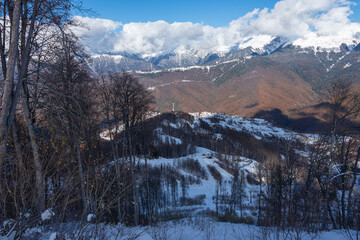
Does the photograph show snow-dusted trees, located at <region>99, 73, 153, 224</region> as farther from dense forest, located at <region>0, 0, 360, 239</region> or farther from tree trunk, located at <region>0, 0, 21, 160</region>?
tree trunk, located at <region>0, 0, 21, 160</region>

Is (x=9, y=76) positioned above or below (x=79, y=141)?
above

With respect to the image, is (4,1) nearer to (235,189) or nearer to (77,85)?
(77,85)

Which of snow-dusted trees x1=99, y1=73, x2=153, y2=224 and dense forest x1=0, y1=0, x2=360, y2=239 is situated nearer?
dense forest x1=0, y1=0, x2=360, y2=239

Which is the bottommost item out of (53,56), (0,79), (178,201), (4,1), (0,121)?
(178,201)

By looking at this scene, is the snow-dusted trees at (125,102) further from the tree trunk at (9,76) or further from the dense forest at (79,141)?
the tree trunk at (9,76)

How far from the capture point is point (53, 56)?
18.8ft

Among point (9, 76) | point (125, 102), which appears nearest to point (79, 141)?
point (9, 76)

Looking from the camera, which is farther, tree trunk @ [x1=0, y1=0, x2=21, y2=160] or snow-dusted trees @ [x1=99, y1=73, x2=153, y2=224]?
snow-dusted trees @ [x1=99, y1=73, x2=153, y2=224]

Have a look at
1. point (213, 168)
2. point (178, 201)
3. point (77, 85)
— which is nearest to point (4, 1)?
point (77, 85)

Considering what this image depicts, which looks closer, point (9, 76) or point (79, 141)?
point (9, 76)

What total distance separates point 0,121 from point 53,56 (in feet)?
10.6

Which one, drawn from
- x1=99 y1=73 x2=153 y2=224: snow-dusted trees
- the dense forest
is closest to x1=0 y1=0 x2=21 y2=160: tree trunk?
the dense forest

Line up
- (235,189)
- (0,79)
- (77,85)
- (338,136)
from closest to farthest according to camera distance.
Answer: (0,79) → (77,85) → (338,136) → (235,189)

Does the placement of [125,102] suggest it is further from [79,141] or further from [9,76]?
[9,76]
